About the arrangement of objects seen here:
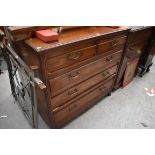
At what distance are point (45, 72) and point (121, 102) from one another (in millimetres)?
1390

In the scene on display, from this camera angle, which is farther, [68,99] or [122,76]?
[122,76]

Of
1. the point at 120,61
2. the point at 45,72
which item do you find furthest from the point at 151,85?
the point at 45,72

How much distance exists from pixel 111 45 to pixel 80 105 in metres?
0.76

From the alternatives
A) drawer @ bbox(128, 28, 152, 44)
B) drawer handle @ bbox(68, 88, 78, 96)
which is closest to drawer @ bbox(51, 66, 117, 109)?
drawer handle @ bbox(68, 88, 78, 96)

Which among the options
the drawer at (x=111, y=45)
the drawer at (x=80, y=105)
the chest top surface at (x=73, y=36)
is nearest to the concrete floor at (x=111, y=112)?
the drawer at (x=80, y=105)

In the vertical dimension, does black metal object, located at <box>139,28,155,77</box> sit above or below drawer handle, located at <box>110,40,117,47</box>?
below

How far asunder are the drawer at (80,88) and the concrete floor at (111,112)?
442mm

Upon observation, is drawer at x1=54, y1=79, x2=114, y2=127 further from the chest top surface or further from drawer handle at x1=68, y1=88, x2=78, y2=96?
the chest top surface

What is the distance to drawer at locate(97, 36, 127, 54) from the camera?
143 cm

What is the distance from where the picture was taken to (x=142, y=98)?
2.19 metres

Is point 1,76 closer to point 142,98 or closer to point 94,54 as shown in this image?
point 94,54

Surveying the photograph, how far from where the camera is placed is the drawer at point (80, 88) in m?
1.35

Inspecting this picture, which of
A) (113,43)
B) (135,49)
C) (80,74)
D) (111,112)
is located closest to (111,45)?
(113,43)

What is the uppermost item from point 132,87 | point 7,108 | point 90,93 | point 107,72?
point 107,72
